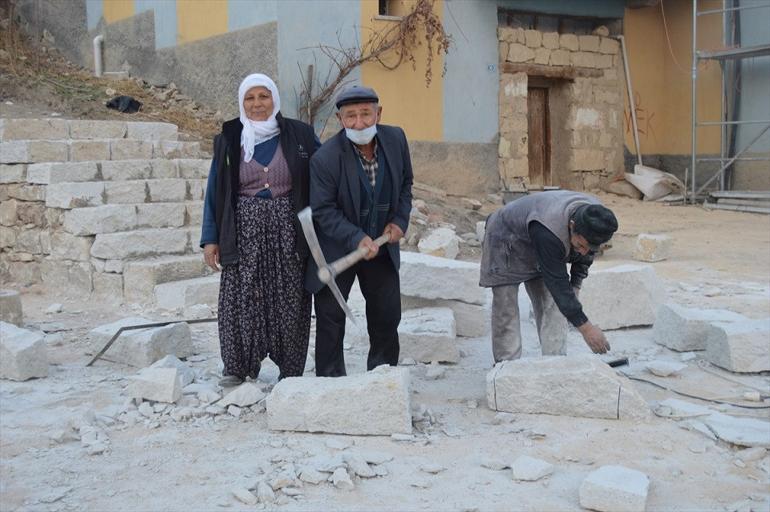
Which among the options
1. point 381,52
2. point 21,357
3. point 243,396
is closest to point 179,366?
point 243,396

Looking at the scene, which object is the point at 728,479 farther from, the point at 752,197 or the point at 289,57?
the point at 752,197

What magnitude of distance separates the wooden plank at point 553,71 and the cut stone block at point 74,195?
7154 mm

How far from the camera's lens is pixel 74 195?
7410 millimetres

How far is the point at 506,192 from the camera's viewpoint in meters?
12.3

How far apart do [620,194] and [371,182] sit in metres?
10.6

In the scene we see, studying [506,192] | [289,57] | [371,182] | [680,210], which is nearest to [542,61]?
[506,192]

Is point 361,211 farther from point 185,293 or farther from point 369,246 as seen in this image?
point 185,293

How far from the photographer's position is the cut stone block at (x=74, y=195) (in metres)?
7.41

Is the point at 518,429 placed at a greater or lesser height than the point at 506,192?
lesser

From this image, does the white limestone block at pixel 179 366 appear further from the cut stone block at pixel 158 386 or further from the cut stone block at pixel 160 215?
the cut stone block at pixel 160 215

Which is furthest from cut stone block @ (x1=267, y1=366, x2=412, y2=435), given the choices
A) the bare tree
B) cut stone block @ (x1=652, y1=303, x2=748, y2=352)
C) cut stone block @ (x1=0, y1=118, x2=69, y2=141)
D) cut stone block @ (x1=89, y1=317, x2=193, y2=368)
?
the bare tree

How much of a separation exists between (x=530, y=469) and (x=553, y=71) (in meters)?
10.9

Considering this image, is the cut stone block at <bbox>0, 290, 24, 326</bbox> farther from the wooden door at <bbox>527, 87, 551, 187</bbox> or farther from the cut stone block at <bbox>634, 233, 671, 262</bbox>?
the wooden door at <bbox>527, 87, 551, 187</bbox>

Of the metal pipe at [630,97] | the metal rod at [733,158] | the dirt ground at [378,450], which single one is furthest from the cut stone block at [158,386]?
the metal pipe at [630,97]
